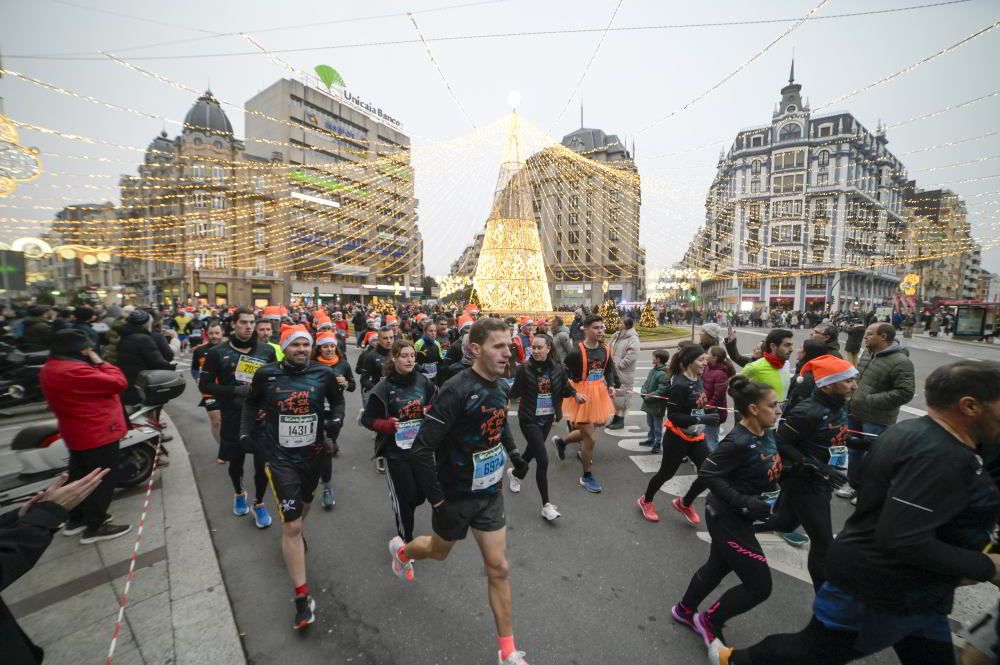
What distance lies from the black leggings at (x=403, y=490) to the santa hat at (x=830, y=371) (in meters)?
3.32

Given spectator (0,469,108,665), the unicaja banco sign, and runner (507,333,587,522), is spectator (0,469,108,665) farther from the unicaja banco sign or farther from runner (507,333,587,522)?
the unicaja banco sign

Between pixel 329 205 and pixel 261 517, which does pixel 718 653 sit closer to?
pixel 261 517

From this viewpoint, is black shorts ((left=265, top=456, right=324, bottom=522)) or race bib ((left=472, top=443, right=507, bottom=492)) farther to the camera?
black shorts ((left=265, top=456, right=324, bottom=522))

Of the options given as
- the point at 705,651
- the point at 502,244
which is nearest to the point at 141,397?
the point at 705,651

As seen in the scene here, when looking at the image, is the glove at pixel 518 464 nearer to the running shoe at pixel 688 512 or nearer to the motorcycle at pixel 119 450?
the running shoe at pixel 688 512

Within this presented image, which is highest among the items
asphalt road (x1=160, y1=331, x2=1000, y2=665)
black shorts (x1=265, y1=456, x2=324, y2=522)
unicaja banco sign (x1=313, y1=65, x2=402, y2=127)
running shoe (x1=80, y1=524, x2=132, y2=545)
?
unicaja banco sign (x1=313, y1=65, x2=402, y2=127)

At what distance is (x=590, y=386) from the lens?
514 centimetres

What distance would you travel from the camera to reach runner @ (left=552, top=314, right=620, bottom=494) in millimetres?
4914

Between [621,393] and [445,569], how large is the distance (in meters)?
4.82

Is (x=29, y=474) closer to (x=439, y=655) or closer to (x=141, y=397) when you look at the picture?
(x=141, y=397)

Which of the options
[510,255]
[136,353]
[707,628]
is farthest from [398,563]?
[510,255]

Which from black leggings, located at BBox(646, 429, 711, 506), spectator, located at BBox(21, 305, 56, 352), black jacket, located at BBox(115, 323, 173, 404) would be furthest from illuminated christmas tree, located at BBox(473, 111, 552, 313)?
black leggings, located at BBox(646, 429, 711, 506)

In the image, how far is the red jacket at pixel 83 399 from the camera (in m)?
3.29

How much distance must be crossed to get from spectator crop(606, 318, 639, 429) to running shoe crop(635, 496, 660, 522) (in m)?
2.76
